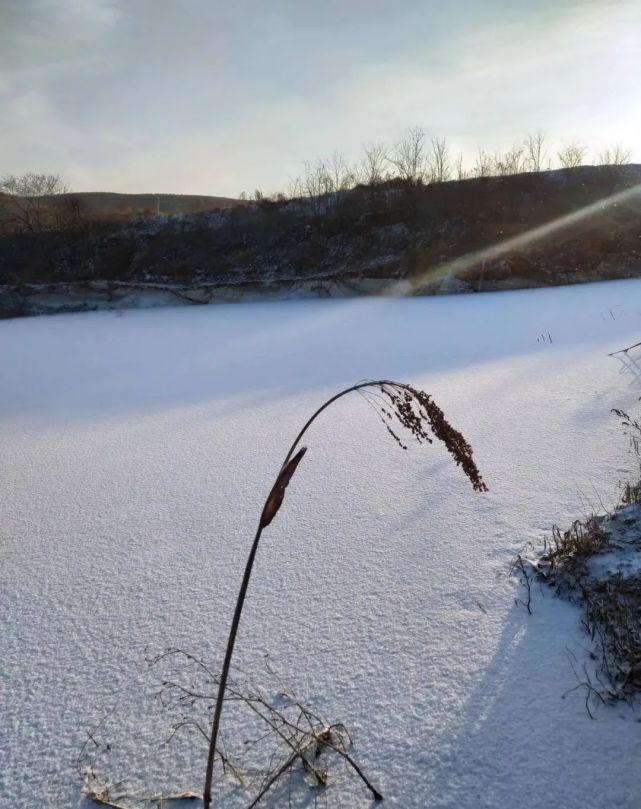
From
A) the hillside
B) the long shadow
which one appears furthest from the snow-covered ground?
the hillside

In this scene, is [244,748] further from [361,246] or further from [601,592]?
[361,246]

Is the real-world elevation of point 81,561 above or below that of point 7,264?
below

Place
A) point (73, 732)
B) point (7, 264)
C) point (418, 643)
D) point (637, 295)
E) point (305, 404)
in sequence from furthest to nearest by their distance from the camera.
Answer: point (7, 264) → point (637, 295) → point (305, 404) → point (418, 643) → point (73, 732)

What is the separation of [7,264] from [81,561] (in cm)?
1197

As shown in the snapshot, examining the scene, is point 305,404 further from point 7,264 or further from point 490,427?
point 7,264

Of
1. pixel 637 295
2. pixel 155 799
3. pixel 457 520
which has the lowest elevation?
pixel 155 799

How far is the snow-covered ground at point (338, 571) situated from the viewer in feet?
4.15

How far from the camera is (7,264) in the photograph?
12.1 meters

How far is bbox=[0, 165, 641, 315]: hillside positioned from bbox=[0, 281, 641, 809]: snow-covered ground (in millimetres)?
4936

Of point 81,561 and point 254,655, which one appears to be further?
point 81,561

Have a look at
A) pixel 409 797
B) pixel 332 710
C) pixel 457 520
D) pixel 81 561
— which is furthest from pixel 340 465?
pixel 409 797

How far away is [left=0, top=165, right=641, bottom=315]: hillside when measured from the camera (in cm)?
950

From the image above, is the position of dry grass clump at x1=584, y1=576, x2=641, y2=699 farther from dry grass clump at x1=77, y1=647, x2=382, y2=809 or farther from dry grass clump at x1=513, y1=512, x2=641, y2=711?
dry grass clump at x1=77, y1=647, x2=382, y2=809

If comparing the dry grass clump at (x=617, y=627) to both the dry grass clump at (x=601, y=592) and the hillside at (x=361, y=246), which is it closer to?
the dry grass clump at (x=601, y=592)
